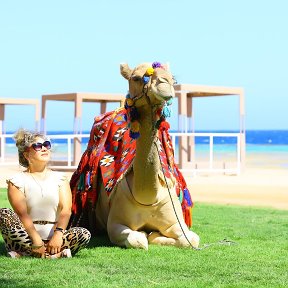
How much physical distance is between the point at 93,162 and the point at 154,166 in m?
1.36

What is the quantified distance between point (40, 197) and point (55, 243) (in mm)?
412

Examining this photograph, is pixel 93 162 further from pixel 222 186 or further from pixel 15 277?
pixel 222 186

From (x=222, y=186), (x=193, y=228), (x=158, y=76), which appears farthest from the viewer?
(x=222, y=186)

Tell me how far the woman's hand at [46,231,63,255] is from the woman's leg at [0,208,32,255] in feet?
0.53

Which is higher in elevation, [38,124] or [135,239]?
[38,124]

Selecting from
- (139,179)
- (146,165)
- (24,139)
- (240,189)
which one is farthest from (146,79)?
(240,189)

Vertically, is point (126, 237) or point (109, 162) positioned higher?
point (109, 162)

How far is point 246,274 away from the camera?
6.16 m

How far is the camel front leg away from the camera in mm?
7160

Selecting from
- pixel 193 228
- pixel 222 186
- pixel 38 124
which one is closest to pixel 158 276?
pixel 193 228

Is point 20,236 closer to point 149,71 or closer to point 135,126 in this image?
point 135,126

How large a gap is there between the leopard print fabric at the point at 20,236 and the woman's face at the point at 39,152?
488 millimetres

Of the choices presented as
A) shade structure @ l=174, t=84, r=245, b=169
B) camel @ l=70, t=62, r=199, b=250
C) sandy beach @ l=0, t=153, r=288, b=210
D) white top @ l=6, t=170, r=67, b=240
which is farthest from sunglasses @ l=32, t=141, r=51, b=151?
shade structure @ l=174, t=84, r=245, b=169

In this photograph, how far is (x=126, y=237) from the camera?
23.8ft
